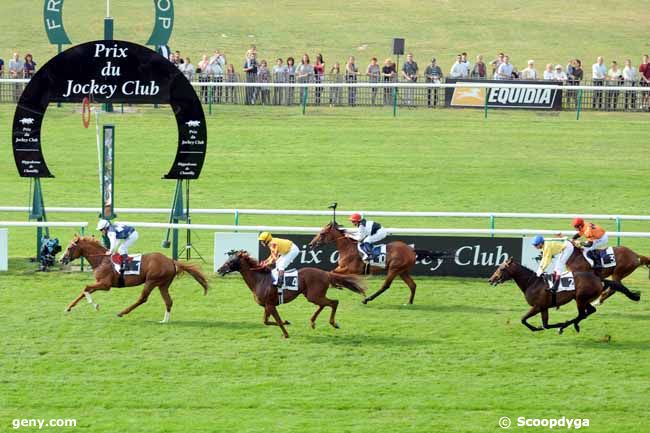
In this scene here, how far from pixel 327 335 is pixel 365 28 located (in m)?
31.5

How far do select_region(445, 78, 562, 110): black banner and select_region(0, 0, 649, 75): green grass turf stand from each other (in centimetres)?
856

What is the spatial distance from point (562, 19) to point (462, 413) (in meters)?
37.1

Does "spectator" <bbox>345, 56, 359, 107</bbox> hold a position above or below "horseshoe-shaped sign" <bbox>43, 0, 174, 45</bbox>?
below

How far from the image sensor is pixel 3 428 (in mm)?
13555

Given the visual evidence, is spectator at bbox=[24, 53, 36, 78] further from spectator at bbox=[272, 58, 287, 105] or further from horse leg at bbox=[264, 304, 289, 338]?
horse leg at bbox=[264, 304, 289, 338]

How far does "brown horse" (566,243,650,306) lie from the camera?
61.1 ft

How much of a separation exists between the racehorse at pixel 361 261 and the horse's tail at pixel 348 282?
154cm

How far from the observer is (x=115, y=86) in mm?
21094

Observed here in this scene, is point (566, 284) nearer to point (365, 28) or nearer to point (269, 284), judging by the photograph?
point (269, 284)

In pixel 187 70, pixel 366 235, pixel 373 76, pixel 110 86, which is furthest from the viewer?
pixel 373 76

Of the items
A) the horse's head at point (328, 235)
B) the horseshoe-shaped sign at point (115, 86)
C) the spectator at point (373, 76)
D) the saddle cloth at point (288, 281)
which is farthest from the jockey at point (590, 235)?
the spectator at point (373, 76)


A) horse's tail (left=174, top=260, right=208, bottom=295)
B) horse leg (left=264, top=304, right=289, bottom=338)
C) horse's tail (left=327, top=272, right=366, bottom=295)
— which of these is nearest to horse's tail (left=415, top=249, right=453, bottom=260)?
horse's tail (left=327, top=272, right=366, bottom=295)

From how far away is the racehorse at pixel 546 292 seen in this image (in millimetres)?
17422

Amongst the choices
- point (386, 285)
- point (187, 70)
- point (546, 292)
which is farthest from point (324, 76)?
point (546, 292)
